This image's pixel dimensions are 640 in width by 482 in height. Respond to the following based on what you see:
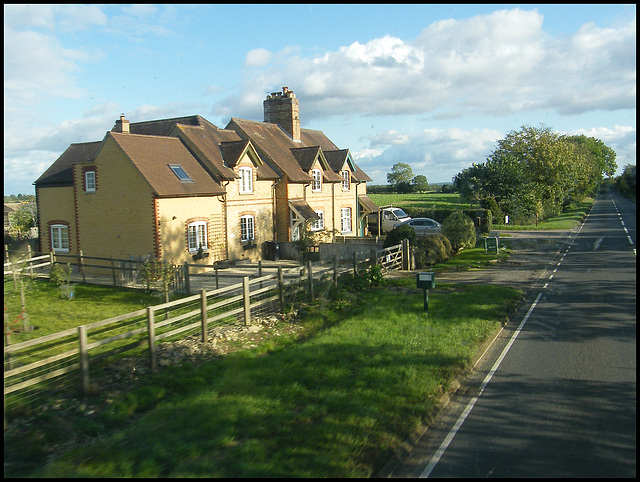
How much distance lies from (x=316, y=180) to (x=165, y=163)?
12000mm

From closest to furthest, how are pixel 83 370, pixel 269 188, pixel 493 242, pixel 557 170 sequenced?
pixel 83 370 < pixel 493 242 < pixel 269 188 < pixel 557 170

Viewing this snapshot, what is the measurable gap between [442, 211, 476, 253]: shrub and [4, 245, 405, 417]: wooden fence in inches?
551

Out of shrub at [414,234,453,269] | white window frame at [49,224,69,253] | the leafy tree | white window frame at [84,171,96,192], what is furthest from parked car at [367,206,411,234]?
the leafy tree

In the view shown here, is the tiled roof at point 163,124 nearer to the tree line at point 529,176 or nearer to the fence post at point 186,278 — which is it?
the fence post at point 186,278

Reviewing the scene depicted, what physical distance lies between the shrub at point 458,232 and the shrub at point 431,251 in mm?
2930

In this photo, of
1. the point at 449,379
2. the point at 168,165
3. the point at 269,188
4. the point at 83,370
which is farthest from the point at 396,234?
the point at 83,370

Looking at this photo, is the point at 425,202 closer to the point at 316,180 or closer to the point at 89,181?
the point at 316,180

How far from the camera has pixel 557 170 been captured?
206 feet

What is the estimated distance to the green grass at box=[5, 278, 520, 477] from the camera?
21.0ft

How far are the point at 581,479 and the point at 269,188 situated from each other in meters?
27.2

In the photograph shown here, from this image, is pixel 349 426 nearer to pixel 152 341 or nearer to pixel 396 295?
pixel 152 341

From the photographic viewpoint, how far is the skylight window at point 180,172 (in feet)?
86.2

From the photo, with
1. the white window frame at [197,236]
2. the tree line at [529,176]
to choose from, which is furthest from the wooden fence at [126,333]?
the tree line at [529,176]

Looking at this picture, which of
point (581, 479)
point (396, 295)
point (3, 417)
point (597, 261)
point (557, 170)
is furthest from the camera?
point (557, 170)
